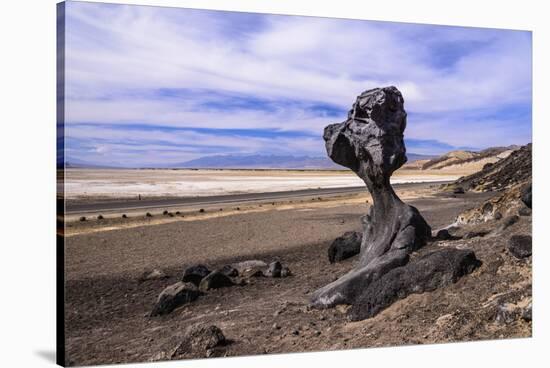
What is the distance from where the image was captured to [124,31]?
9414 millimetres

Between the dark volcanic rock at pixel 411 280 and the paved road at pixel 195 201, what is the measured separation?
6.06ft

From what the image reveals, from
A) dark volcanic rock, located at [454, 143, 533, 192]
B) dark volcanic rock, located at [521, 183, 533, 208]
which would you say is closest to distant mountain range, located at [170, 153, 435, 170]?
dark volcanic rock, located at [454, 143, 533, 192]

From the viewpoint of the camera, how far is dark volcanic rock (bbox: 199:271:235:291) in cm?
1033

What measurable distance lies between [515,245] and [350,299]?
2.72 metres

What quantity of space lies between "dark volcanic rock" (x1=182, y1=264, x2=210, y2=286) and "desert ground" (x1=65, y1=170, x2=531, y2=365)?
0.09 m

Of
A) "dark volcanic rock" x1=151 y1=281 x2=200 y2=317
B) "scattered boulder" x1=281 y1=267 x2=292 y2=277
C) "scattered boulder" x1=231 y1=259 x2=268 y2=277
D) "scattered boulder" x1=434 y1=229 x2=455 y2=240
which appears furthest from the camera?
"scattered boulder" x1=434 y1=229 x2=455 y2=240

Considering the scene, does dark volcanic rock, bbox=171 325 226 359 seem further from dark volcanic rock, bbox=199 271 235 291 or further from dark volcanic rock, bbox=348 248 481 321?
dark volcanic rock, bbox=348 248 481 321

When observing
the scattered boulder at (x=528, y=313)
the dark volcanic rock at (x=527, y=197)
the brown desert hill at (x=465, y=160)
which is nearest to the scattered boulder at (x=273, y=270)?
the brown desert hill at (x=465, y=160)

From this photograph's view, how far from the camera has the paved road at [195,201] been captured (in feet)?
30.6

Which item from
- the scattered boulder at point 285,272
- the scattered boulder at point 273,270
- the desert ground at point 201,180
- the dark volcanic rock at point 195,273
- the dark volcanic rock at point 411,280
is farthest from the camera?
the scattered boulder at point 285,272

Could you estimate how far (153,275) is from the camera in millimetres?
10008

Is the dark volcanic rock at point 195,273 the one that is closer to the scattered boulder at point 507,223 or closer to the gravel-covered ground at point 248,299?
the gravel-covered ground at point 248,299

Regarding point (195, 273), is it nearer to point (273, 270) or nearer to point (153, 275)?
point (153, 275)

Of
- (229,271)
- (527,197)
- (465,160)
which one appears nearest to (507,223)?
(527,197)
